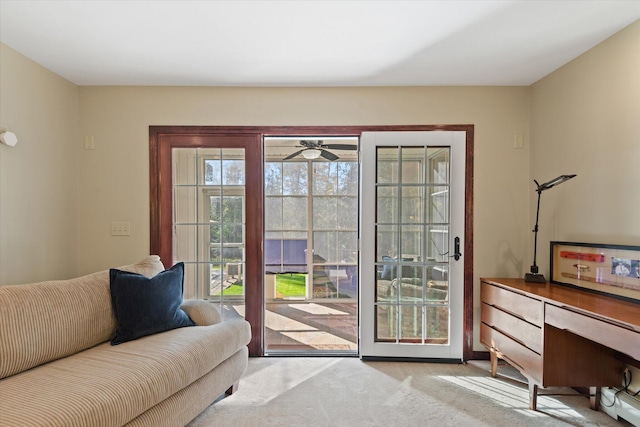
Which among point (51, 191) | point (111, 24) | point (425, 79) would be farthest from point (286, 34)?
point (51, 191)

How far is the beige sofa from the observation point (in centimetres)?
136

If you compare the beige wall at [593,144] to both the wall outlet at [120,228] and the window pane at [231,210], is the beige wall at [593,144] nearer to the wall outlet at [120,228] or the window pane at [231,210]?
the window pane at [231,210]

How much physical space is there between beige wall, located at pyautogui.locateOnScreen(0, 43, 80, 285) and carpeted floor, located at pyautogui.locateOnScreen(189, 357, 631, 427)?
1831 millimetres

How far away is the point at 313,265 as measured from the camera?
5465 mm

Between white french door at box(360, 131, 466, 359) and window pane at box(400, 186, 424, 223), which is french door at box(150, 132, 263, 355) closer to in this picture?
white french door at box(360, 131, 466, 359)

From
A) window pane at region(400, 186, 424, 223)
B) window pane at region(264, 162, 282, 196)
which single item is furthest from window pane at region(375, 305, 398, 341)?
window pane at region(264, 162, 282, 196)

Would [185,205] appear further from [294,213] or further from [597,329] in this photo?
[597,329]

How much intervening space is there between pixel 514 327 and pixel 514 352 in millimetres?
173

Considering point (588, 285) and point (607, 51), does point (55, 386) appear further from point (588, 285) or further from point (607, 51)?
point (607, 51)

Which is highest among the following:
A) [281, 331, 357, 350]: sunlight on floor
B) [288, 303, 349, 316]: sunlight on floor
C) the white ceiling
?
the white ceiling

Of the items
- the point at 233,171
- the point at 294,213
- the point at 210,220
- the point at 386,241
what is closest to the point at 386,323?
the point at 386,241

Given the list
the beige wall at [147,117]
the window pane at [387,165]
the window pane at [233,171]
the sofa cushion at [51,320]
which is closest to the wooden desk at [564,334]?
the window pane at [387,165]

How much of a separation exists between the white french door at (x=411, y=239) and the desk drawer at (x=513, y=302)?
0.28 m

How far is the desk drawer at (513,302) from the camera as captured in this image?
6.88 feet
